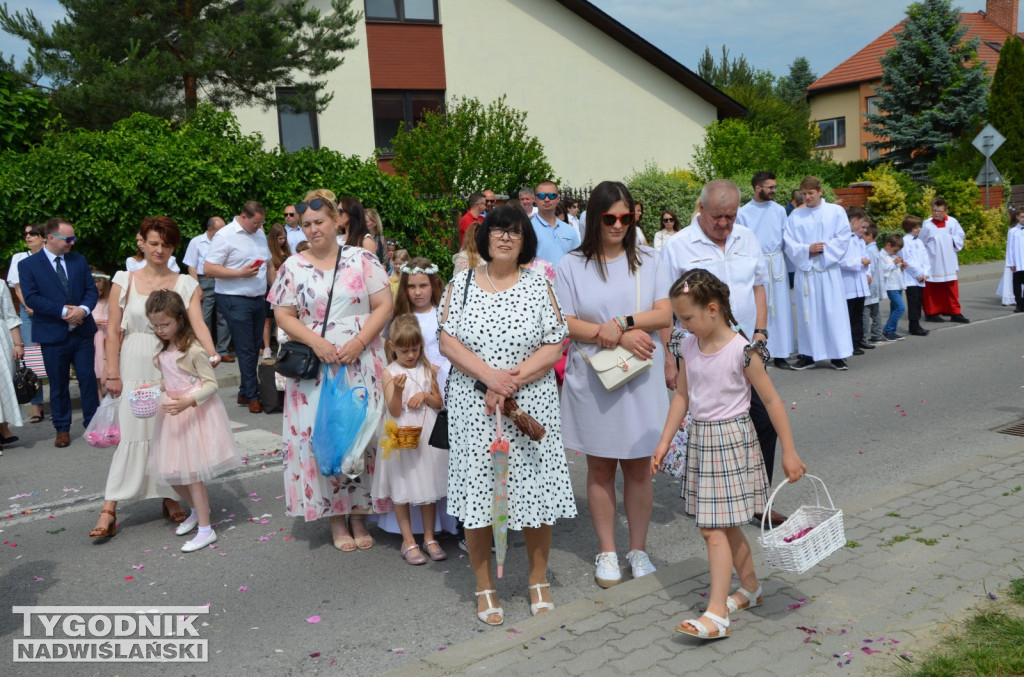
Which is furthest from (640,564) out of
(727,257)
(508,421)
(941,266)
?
(941,266)

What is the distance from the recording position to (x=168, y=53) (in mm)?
18344

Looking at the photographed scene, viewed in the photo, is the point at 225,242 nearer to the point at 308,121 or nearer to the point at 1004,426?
the point at 1004,426

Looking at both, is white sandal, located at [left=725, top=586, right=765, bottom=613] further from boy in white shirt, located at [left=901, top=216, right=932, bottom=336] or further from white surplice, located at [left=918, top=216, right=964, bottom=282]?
white surplice, located at [left=918, top=216, right=964, bottom=282]

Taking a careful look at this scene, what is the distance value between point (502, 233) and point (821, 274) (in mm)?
8086

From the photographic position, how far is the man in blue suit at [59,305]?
9.20m

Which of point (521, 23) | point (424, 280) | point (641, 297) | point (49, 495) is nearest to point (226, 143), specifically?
point (49, 495)

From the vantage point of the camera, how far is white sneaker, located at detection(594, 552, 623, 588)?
16.0ft

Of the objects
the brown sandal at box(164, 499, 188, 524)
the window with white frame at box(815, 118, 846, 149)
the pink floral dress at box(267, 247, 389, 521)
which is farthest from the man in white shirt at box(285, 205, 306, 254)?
the window with white frame at box(815, 118, 846, 149)

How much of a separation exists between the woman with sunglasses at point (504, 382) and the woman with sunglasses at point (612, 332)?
0.32m

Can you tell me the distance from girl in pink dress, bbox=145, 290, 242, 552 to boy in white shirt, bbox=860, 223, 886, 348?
10007 mm

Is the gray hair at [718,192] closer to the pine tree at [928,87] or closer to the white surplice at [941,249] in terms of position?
the white surplice at [941,249]

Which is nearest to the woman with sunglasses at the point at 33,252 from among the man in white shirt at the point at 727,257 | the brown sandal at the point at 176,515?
the brown sandal at the point at 176,515

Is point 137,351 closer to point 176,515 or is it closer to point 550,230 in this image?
point 176,515

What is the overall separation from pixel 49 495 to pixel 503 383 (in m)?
4.76
